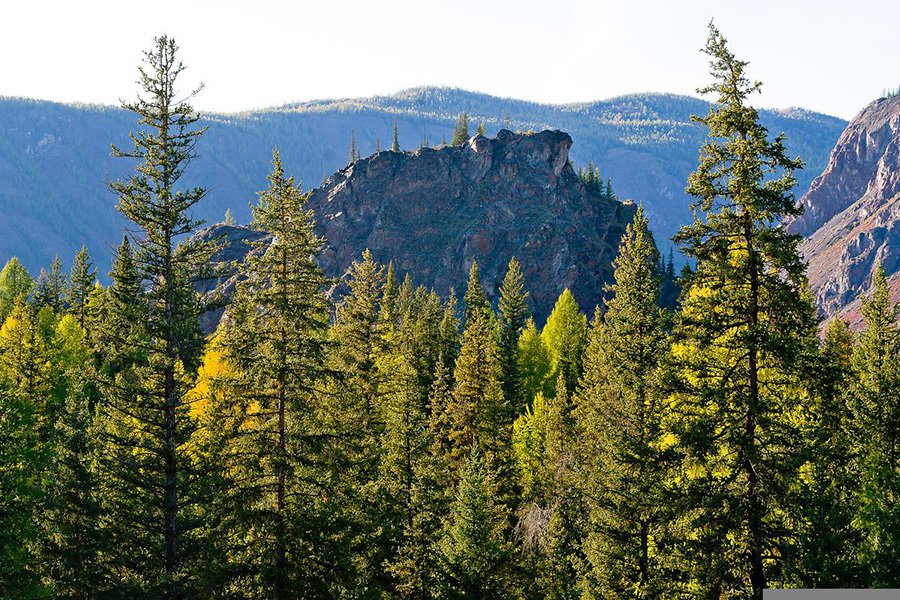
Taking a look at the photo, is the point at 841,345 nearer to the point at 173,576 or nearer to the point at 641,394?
the point at 641,394

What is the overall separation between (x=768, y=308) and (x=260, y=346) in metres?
16.1

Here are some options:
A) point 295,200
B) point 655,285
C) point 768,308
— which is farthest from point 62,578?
point 768,308

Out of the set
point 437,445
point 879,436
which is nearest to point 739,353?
point 879,436

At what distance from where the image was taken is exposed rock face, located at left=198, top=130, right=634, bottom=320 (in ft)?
449

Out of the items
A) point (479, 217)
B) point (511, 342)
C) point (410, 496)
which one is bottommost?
point (511, 342)

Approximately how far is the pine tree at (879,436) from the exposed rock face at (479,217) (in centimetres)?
9236

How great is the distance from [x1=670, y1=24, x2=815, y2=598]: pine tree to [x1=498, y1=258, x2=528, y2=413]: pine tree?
35.9 m

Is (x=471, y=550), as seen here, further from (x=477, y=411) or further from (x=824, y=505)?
(x=824, y=505)

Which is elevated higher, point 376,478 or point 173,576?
point 173,576

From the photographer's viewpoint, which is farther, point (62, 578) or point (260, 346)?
point (62, 578)

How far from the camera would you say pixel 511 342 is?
64.7m

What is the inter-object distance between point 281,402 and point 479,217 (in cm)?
12199

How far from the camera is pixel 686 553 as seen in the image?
60.2ft

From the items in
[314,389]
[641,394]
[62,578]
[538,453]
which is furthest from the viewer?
[538,453]
